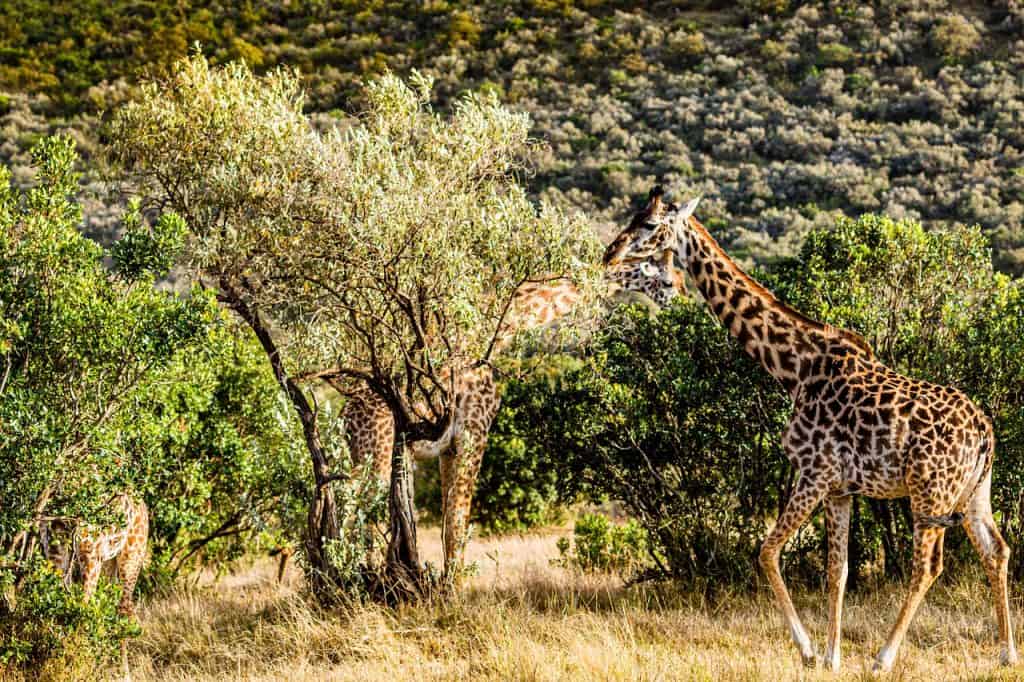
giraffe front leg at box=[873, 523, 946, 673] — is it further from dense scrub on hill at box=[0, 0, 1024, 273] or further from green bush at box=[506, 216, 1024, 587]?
dense scrub on hill at box=[0, 0, 1024, 273]

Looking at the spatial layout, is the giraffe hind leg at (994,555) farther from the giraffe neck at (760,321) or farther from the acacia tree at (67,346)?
the acacia tree at (67,346)

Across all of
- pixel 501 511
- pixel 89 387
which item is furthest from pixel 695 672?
pixel 501 511

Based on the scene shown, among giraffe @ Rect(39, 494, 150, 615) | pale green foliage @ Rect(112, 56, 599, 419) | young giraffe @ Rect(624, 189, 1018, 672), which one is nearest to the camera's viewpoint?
young giraffe @ Rect(624, 189, 1018, 672)

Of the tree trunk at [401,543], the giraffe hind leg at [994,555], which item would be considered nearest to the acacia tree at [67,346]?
the tree trunk at [401,543]

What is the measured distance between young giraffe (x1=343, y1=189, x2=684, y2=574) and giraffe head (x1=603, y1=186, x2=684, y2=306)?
10 mm

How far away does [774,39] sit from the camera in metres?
48.7

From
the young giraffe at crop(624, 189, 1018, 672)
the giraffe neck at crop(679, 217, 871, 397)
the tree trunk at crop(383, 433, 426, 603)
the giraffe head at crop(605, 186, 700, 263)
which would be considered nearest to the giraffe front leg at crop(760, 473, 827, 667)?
the young giraffe at crop(624, 189, 1018, 672)

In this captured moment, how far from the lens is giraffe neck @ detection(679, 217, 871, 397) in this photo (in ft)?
30.1

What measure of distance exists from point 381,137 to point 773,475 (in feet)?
18.8

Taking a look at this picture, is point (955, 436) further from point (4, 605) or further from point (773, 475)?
point (4, 605)

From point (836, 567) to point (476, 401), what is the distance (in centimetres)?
430

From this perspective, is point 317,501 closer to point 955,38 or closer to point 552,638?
point 552,638

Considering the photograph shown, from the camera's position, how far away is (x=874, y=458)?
27.4ft

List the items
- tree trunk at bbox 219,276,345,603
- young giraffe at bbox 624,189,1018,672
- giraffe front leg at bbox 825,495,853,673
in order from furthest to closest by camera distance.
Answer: tree trunk at bbox 219,276,345,603 → giraffe front leg at bbox 825,495,853,673 → young giraffe at bbox 624,189,1018,672
